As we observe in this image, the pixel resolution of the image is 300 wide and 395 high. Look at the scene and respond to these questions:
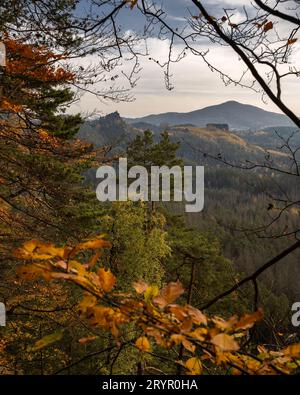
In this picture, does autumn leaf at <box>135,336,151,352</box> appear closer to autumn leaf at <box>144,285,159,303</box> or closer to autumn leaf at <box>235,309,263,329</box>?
autumn leaf at <box>144,285,159,303</box>

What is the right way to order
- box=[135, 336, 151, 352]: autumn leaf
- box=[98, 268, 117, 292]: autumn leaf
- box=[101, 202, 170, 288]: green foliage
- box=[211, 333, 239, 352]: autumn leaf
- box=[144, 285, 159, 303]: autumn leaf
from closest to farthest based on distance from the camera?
box=[211, 333, 239, 352]: autumn leaf → box=[98, 268, 117, 292]: autumn leaf → box=[144, 285, 159, 303]: autumn leaf → box=[135, 336, 151, 352]: autumn leaf → box=[101, 202, 170, 288]: green foliage

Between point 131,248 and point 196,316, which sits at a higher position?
point 196,316

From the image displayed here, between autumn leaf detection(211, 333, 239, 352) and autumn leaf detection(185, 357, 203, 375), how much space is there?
0.69 meters

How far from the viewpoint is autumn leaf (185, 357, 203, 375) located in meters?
1.81

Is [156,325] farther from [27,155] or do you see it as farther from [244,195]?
[244,195]

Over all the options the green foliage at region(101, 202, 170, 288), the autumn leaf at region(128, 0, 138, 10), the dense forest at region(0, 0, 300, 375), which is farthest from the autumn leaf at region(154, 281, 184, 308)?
the green foliage at region(101, 202, 170, 288)

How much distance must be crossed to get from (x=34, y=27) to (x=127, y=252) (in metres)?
11.2

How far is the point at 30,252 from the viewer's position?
137 centimetres

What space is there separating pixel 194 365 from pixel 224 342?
29.3 inches

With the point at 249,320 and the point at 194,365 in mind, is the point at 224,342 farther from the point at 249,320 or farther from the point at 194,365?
the point at 194,365

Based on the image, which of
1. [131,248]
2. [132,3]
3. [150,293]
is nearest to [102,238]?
[150,293]

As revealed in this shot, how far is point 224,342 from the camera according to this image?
1.16 metres

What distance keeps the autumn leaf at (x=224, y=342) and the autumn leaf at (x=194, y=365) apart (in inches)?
27.2
